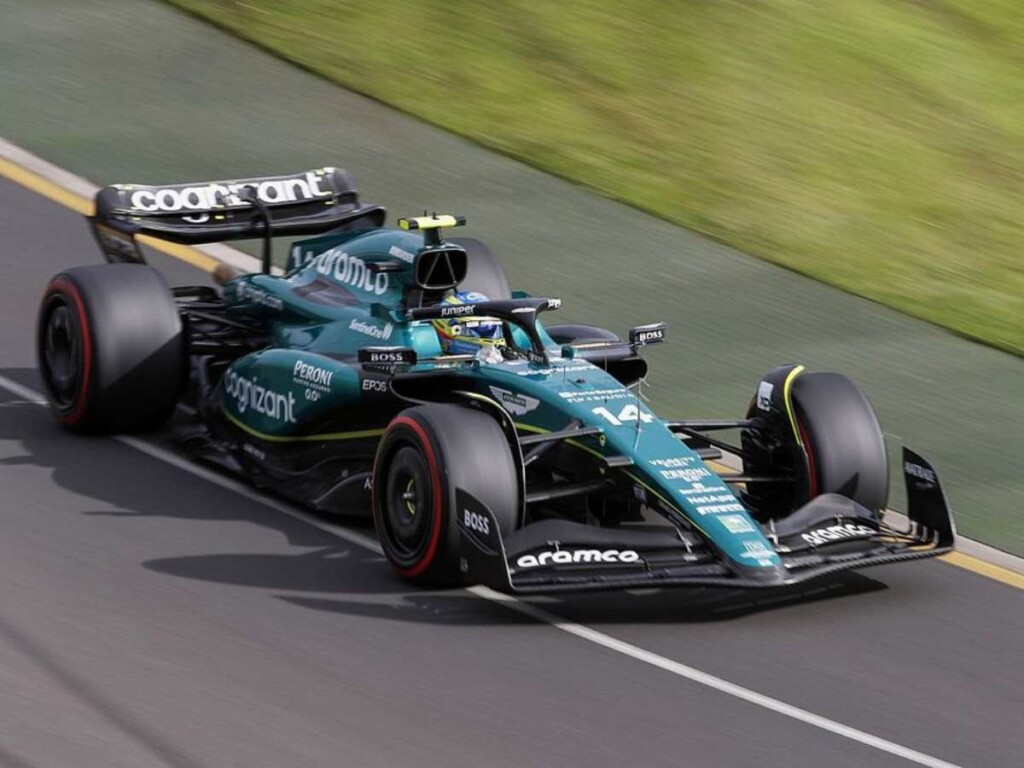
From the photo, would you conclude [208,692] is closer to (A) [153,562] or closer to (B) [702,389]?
(A) [153,562]

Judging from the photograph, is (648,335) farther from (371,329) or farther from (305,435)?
(305,435)

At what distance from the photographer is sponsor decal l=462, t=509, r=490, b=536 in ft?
30.8

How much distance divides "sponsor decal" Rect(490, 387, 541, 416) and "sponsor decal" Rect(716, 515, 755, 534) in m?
1.25

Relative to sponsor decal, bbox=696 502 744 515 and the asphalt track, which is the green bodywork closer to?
sponsor decal, bbox=696 502 744 515

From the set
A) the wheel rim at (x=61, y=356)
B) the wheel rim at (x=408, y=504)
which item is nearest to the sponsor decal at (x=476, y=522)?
the wheel rim at (x=408, y=504)

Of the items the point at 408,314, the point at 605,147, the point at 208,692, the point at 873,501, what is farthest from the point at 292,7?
the point at 208,692

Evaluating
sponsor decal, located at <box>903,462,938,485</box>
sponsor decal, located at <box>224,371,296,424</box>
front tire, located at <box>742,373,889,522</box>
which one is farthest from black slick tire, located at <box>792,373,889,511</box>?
sponsor decal, located at <box>224,371,296,424</box>

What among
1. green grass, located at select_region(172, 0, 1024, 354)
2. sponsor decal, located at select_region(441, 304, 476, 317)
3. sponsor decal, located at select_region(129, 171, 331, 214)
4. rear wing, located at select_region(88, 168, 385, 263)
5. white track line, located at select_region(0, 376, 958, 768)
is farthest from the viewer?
green grass, located at select_region(172, 0, 1024, 354)

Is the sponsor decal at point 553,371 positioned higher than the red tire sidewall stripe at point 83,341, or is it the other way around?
the sponsor decal at point 553,371

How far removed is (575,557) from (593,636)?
15.2 inches

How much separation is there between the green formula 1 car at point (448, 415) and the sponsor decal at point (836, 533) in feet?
0.04

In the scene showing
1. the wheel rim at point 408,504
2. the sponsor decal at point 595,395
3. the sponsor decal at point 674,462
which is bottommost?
the wheel rim at point 408,504

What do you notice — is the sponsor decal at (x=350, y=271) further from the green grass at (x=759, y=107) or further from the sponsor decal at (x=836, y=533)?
the green grass at (x=759, y=107)

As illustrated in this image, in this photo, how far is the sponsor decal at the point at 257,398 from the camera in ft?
37.1
